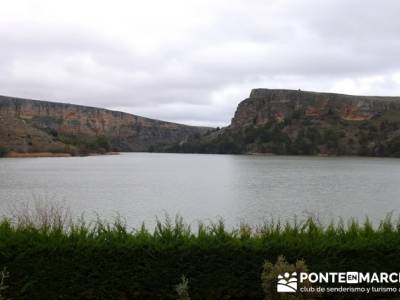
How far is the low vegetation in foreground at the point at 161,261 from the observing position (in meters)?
8.89

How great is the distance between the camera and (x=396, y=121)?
636 feet

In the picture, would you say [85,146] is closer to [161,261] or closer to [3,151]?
[3,151]

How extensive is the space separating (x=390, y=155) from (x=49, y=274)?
17723 centimetres

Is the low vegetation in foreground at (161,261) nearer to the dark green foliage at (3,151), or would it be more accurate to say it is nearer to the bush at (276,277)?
the bush at (276,277)

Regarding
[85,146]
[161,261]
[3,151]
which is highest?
[161,261]

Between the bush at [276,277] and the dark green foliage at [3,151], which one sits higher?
the bush at [276,277]

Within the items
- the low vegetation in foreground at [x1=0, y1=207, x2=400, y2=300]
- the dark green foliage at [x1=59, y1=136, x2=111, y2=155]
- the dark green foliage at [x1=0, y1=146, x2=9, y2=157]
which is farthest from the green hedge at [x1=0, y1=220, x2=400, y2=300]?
the dark green foliage at [x1=59, y1=136, x2=111, y2=155]

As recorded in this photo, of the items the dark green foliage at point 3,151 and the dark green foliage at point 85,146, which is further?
the dark green foliage at point 85,146

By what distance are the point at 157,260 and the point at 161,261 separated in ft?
0.24

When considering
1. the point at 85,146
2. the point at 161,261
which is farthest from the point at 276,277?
the point at 85,146

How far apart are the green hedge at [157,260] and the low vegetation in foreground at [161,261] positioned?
0.01 meters

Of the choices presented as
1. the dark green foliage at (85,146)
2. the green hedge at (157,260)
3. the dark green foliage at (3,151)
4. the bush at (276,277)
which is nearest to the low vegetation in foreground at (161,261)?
the green hedge at (157,260)

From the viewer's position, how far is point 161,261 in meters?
9.12

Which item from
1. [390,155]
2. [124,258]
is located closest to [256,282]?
[124,258]
